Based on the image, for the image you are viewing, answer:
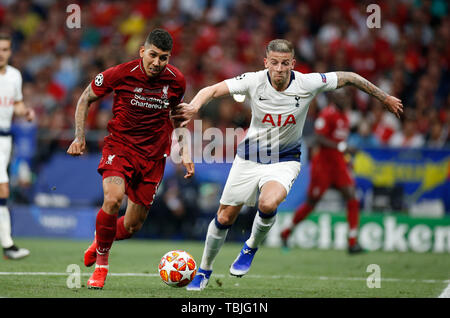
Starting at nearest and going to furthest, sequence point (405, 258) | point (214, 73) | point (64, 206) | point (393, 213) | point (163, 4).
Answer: point (405, 258), point (393, 213), point (64, 206), point (214, 73), point (163, 4)

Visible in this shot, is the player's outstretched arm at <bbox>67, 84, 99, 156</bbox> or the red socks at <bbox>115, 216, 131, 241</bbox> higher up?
the player's outstretched arm at <bbox>67, 84, 99, 156</bbox>

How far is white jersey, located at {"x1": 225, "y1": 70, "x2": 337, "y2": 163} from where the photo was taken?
27.0 ft

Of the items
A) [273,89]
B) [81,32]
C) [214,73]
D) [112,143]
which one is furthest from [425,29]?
[112,143]

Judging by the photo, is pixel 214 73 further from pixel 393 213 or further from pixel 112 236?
pixel 112 236

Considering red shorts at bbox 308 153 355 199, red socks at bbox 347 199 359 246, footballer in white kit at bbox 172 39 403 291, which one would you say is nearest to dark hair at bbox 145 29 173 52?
footballer in white kit at bbox 172 39 403 291

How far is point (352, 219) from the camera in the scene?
13180mm

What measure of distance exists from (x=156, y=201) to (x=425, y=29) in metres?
7.76

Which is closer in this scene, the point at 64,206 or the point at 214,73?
the point at 64,206

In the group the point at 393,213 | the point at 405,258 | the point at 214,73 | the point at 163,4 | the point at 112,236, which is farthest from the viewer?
the point at 163,4

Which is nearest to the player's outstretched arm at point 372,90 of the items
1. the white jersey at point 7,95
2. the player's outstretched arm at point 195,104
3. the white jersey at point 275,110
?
the white jersey at point 275,110

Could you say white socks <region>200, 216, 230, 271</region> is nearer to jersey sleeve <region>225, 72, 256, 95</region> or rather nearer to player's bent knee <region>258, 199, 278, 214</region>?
player's bent knee <region>258, 199, 278, 214</region>

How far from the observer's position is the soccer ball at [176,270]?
802cm

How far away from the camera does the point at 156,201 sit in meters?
15.2

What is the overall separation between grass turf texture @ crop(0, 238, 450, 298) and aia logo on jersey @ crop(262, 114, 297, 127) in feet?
6.14
